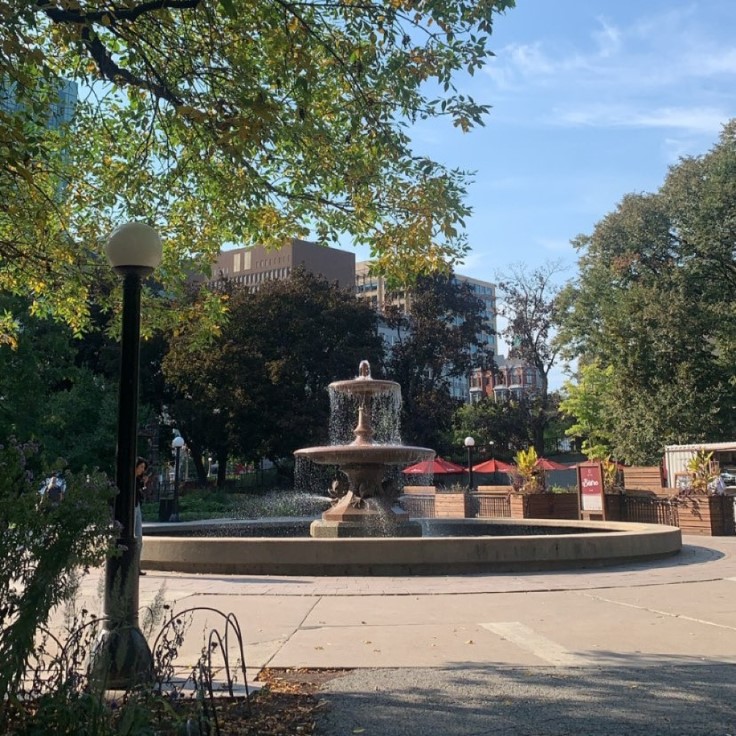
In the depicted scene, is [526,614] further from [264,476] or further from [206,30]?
[264,476]

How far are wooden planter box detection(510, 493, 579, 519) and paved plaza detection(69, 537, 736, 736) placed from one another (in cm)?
1176

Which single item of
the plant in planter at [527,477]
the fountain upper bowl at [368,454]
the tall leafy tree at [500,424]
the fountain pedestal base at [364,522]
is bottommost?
the fountain pedestal base at [364,522]

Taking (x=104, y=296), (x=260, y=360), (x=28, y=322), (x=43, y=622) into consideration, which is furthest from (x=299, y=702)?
(x=260, y=360)

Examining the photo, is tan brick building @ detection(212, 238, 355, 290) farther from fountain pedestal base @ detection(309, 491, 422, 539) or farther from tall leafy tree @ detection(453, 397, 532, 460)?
fountain pedestal base @ detection(309, 491, 422, 539)

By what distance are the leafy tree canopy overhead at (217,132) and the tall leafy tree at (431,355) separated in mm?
36668

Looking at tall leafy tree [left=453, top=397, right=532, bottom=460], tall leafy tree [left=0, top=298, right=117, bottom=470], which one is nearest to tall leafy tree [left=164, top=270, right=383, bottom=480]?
tall leafy tree [left=0, top=298, right=117, bottom=470]

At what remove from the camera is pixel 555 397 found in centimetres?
6162

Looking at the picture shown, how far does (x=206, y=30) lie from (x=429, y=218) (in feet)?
10.2

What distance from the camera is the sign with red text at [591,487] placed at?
19828mm

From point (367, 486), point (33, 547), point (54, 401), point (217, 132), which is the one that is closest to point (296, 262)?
point (54, 401)

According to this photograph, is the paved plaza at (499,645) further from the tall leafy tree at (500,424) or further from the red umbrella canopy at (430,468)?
the tall leafy tree at (500,424)

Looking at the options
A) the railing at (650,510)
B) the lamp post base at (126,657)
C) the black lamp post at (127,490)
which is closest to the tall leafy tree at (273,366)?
the railing at (650,510)

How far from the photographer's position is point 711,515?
19266mm

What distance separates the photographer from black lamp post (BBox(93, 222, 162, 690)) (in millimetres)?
4789
